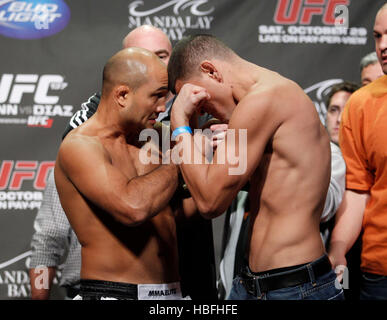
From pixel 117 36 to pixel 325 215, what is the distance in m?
1.83

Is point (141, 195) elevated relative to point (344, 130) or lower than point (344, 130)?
lower

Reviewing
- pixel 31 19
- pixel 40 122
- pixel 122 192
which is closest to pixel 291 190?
pixel 122 192

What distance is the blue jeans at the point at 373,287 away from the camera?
7.31 ft

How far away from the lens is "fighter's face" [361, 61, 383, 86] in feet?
10.1

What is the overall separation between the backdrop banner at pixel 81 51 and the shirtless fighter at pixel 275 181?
5.46 ft

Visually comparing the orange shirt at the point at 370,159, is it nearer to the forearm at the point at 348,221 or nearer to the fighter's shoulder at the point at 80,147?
the forearm at the point at 348,221

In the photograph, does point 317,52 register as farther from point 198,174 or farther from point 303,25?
point 198,174

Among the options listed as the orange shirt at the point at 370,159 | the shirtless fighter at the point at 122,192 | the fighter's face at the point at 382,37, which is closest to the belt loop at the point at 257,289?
the shirtless fighter at the point at 122,192

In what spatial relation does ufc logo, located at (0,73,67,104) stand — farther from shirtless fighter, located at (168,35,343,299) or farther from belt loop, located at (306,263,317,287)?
belt loop, located at (306,263,317,287)

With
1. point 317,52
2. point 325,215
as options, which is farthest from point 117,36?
point 325,215

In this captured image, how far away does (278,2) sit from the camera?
3.51 meters

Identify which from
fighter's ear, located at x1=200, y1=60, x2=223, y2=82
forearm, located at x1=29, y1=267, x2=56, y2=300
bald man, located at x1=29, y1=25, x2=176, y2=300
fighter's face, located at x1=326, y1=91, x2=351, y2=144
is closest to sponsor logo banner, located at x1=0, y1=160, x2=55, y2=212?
bald man, located at x1=29, y1=25, x2=176, y2=300

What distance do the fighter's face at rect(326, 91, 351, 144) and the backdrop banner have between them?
0.91 feet

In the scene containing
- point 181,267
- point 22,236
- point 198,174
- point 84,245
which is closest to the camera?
point 198,174
